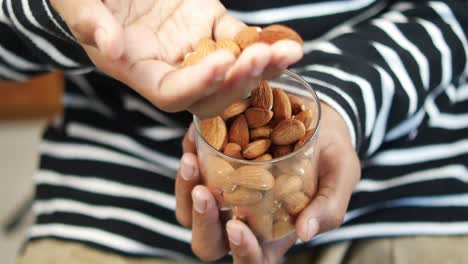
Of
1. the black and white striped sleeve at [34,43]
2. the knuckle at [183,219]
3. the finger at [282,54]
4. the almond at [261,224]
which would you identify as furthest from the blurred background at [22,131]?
the finger at [282,54]

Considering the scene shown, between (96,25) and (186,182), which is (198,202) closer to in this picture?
(186,182)

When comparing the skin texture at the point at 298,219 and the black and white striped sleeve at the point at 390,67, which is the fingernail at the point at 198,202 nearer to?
the skin texture at the point at 298,219

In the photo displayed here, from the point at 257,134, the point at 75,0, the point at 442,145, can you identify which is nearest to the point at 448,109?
the point at 442,145

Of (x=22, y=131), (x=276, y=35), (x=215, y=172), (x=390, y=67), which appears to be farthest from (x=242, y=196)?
(x=22, y=131)

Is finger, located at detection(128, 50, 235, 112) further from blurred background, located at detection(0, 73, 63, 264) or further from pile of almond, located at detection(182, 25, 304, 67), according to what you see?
blurred background, located at detection(0, 73, 63, 264)

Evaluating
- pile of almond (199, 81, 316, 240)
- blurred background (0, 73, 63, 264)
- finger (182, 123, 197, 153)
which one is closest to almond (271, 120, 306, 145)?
pile of almond (199, 81, 316, 240)

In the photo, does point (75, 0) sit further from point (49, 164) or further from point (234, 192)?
point (49, 164)
